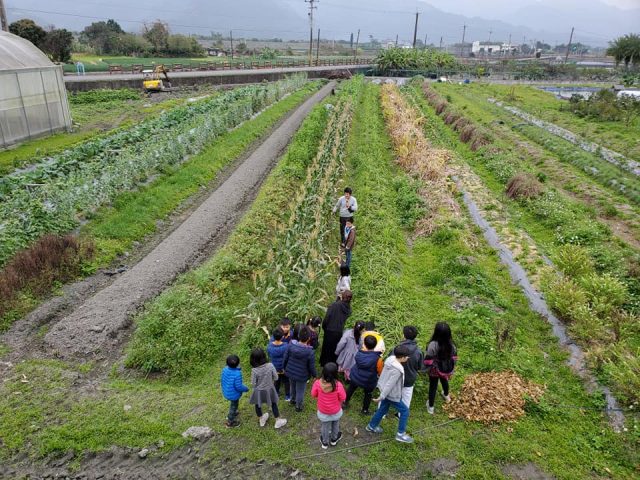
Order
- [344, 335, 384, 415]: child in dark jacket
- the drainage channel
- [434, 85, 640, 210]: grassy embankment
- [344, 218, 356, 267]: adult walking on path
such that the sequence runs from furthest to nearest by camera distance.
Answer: [434, 85, 640, 210]: grassy embankment
[344, 218, 356, 267]: adult walking on path
the drainage channel
[344, 335, 384, 415]: child in dark jacket

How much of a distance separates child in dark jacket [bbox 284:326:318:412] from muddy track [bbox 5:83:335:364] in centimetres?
378

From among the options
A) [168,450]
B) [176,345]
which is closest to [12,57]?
[176,345]

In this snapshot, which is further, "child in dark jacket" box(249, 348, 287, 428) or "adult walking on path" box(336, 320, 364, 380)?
"adult walking on path" box(336, 320, 364, 380)

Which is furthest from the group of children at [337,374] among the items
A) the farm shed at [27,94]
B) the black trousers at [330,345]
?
the farm shed at [27,94]

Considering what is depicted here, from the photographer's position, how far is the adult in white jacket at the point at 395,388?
600cm

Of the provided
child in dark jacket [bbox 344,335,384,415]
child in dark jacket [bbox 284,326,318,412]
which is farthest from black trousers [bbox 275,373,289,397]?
child in dark jacket [bbox 344,335,384,415]

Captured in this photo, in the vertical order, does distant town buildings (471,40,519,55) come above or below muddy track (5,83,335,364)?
above

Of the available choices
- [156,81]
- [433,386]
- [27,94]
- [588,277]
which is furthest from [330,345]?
[156,81]

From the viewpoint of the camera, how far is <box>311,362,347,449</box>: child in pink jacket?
19.0 ft

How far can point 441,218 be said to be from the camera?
13.1 m

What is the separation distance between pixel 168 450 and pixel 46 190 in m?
10.2

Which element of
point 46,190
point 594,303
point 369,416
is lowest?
point 369,416

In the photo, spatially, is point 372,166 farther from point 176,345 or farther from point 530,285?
point 176,345

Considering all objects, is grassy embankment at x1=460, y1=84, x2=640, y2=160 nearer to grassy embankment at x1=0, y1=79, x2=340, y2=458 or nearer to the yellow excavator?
grassy embankment at x1=0, y1=79, x2=340, y2=458
